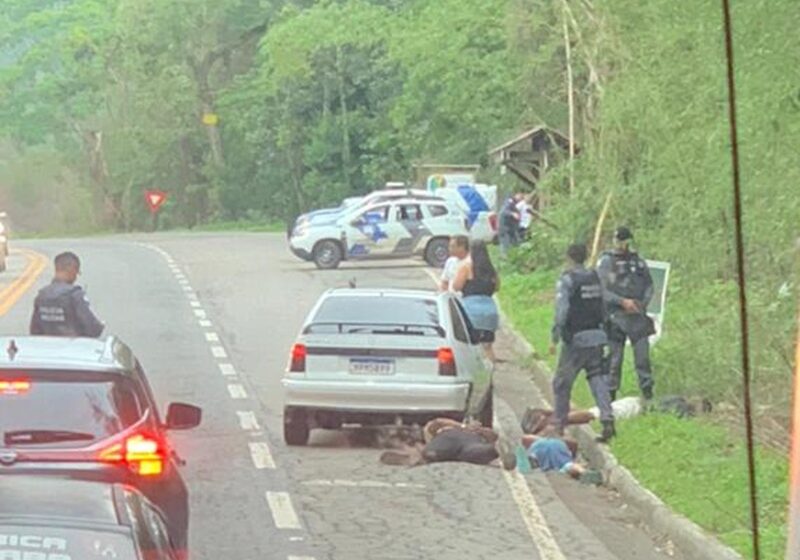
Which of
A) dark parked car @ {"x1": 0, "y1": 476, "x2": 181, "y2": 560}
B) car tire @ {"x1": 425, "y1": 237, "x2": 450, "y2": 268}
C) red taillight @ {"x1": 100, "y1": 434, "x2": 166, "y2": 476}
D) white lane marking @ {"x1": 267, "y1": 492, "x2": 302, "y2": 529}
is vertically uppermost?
dark parked car @ {"x1": 0, "y1": 476, "x2": 181, "y2": 560}

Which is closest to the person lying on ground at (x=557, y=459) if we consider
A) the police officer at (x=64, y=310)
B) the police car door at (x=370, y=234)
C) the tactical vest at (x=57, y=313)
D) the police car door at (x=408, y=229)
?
the police officer at (x=64, y=310)

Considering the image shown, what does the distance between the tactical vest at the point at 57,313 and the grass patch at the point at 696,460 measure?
14.8 feet

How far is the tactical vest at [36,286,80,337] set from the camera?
14.3 meters

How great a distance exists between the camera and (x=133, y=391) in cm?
926

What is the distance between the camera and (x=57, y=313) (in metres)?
14.4

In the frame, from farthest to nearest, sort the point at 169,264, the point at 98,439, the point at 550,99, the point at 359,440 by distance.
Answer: the point at 169,264 → the point at 550,99 → the point at 359,440 → the point at 98,439

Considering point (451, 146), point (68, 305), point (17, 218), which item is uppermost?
point (68, 305)

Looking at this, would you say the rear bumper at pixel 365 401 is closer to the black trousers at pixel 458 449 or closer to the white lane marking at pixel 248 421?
the black trousers at pixel 458 449

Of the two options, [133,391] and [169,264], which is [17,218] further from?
[133,391]

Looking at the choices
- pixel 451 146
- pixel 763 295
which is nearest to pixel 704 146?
pixel 763 295

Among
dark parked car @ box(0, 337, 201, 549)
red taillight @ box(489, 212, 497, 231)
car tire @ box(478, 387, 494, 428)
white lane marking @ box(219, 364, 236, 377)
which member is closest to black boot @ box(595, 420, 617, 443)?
car tire @ box(478, 387, 494, 428)

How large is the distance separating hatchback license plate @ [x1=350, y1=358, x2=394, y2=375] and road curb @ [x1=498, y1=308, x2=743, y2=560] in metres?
1.90

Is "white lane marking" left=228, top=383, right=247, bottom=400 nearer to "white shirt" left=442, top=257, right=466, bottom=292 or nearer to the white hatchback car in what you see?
"white shirt" left=442, top=257, right=466, bottom=292

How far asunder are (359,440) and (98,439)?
851 centimetres
